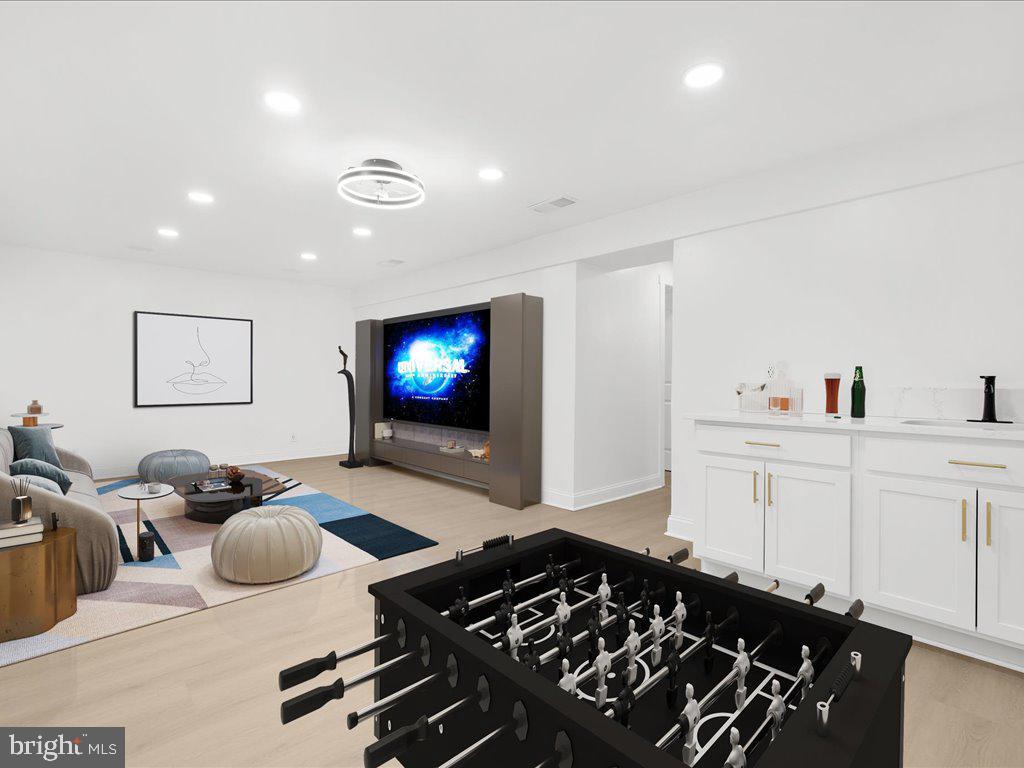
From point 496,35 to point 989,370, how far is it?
2.86m

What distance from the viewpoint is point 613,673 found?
3.08ft

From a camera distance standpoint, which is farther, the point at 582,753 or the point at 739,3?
the point at 739,3

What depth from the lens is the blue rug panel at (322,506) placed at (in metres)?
4.38

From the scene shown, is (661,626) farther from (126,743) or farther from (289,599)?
(289,599)

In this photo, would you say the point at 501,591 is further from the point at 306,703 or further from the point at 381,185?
the point at 381,185

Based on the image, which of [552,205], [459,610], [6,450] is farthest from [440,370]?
[459,610]

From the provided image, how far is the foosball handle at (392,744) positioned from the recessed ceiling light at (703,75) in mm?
2643

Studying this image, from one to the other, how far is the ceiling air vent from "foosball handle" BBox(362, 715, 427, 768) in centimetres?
376

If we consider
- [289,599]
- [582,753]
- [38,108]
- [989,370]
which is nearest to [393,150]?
[38,108]

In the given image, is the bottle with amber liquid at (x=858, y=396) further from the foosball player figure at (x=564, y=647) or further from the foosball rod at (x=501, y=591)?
the foosball player figure at (x=564, y=647)

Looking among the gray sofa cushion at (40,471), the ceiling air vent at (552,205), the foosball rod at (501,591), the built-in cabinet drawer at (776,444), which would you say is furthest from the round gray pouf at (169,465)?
the foosball rod at (501,591)

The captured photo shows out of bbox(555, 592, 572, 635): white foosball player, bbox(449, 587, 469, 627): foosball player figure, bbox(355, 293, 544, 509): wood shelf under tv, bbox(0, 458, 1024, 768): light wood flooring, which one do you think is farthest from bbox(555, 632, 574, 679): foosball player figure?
bbox(355, 293, 544, 509): wood shelf under tv

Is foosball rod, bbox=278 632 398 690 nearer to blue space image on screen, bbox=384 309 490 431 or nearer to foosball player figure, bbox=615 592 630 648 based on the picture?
foosball player figure, bbox=615 592 630 648

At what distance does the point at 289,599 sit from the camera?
283 centimetres
